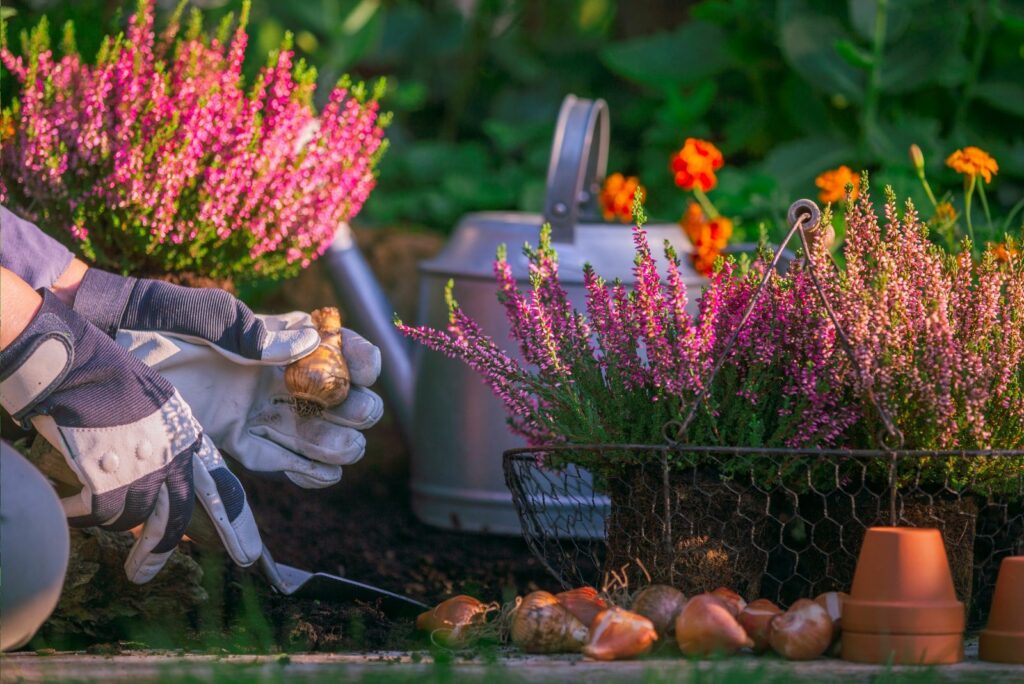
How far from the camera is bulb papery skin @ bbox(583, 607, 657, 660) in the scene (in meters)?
1.53

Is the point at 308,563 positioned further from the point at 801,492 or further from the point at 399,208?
the point at 399,208

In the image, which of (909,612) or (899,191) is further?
(899,191)

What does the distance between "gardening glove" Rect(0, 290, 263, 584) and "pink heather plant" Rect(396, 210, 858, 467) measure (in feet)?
1.18

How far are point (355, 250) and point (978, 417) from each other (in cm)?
178

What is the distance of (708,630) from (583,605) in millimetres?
206

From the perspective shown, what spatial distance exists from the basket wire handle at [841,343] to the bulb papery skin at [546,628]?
0.27 meters

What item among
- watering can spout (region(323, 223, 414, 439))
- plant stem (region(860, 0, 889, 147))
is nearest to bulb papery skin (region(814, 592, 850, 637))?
watering can spout (region(323, 223, 414, 439))

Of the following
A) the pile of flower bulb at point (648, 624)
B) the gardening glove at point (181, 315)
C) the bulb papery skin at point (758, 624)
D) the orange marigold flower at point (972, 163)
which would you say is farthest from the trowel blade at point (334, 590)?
the orange marigold flower at point (972, 163)

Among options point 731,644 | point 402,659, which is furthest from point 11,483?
point 731,644

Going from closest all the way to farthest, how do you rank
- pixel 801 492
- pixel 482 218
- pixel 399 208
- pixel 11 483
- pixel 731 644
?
1. pixel 11 483
2. pixel 731 644
3. pixel 801 492
4. pixel 482 218
5. pixel 399 208

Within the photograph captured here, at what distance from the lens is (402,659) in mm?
1607

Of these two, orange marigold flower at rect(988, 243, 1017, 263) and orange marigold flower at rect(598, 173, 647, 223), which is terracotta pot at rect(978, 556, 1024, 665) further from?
orange marigold flower at rect(598, 173, 647, 223)

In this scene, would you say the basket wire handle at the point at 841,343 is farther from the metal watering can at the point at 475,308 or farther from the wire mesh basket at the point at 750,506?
the metal watering can at the point at 475,308

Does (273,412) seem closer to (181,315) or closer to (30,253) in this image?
(181,315)
